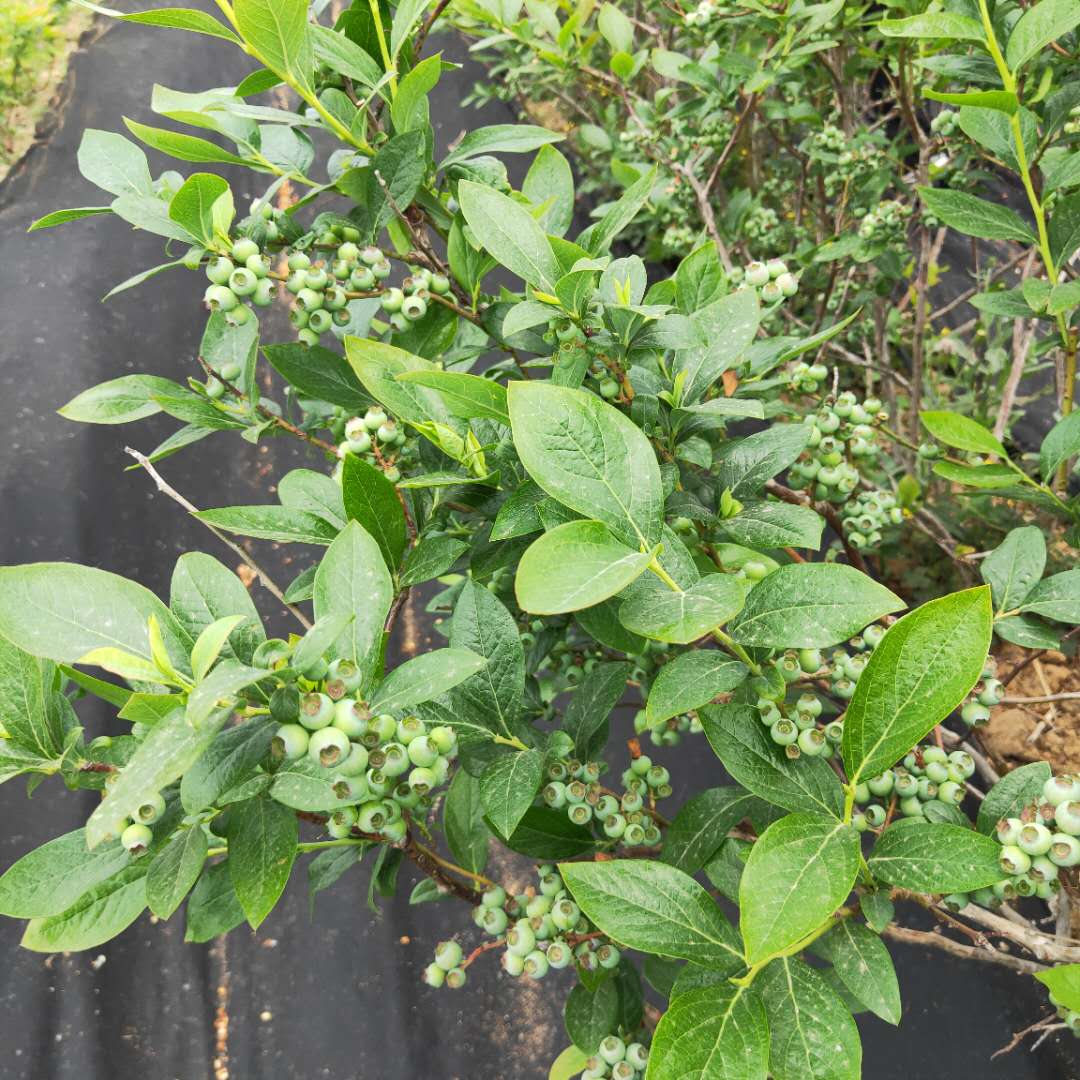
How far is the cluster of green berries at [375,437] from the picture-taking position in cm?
78

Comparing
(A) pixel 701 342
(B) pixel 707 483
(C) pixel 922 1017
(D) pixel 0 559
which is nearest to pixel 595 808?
(B) pixel 707 483

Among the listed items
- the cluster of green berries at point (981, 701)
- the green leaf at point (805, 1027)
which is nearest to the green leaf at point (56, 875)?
the green leaf at point (805, 1027)

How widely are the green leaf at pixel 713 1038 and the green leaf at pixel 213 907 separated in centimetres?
42

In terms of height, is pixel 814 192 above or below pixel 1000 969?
above

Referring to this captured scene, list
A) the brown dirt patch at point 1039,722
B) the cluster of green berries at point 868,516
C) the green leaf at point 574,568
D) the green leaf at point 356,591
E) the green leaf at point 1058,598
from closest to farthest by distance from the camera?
the green leaf at point 574,568
the green leaf at point 356,591
the green leaf at point 1058,598
the cluster of green berries at point 868,516
the brown dirt patch at point 1039,722

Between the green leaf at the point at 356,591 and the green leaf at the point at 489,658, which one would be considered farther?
the green leaf at the point at 489,658

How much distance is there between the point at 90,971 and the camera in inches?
64.7

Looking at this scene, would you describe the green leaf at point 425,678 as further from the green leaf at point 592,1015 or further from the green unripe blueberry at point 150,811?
the green leaf at point 592,1015

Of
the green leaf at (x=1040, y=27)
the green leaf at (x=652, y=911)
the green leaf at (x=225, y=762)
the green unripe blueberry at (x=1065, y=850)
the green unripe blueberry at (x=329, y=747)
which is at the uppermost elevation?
the green leaf at (x=1040, y=27)

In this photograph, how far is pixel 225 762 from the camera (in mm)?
505

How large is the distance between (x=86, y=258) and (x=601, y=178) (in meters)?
1.66

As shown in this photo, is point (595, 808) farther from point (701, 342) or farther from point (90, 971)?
point (90, 971)

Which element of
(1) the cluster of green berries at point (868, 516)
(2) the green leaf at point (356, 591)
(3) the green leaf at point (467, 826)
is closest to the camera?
(2) the green leaf at point (356, 591)

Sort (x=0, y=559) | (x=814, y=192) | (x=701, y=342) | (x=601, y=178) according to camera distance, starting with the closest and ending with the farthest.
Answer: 1. (x=701, y=342)
2. (x=0, y=559)
3. (x=814, y=192)
4. (x=601, y=178)
